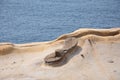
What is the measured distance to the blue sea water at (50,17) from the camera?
3.10m

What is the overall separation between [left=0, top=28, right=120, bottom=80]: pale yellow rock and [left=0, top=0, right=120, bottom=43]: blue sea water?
2.98ft

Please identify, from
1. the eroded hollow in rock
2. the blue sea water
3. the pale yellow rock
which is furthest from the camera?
the blue sea water

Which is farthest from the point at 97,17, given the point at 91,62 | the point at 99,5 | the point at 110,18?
the point at 91,62

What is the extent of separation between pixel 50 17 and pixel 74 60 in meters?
1.75

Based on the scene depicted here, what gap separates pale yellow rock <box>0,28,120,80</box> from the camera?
5.56 ft

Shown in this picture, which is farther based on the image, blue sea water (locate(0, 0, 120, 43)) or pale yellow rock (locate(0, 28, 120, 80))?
blue sea water (locate(0, 0, 120, 43))

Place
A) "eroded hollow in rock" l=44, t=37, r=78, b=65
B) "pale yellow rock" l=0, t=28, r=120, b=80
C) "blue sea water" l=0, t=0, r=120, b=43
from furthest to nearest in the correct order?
"blue sea water" l=0, t=0, r=120, b=43 < "eroded hollow in rock" l=44, t=37, r=78, b=65 < "pale yellow rock" l=0, t=28, r=120, b=80

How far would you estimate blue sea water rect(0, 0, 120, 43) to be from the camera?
10.2ft

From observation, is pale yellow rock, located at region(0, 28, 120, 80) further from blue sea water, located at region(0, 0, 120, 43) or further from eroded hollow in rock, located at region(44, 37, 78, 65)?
blue sea water, located at region(0, 0, 120, 43)

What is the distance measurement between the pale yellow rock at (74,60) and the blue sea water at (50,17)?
0.91 m

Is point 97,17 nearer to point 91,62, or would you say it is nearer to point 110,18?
point 110,18

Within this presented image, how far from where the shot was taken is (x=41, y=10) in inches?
148

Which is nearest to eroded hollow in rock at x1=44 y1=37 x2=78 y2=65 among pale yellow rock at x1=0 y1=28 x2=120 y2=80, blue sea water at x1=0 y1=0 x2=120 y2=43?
pale yellow rock at x1=0 y1=28 x2=120 y2=80

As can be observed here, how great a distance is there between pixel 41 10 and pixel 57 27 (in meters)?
0.61
